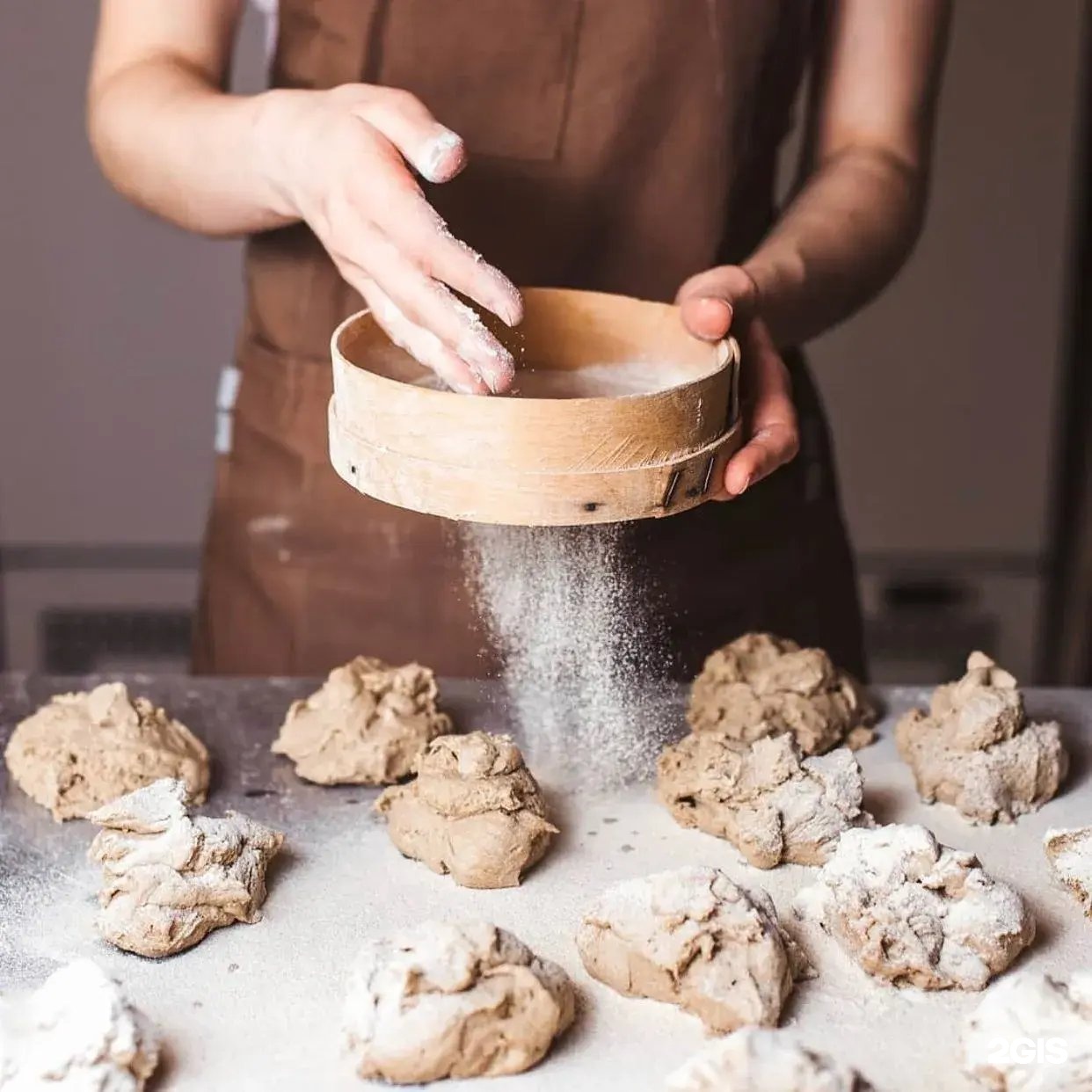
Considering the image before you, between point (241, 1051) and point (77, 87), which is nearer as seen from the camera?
point (241, 1051)

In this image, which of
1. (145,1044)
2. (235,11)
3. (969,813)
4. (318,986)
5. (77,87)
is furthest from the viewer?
(77,87)

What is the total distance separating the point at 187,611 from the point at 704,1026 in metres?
1.23

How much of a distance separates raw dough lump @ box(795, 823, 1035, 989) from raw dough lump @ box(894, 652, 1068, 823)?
6.8 inches

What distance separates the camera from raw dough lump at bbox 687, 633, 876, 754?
150 centimetres

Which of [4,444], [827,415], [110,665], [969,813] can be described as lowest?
[110,665]

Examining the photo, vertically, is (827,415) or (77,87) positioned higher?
(77,87)

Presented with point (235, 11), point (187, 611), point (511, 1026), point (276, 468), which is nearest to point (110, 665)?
point (187, 611)

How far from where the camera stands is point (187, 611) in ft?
6.95

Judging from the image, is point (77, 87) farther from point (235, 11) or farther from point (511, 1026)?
point (511, 1026)

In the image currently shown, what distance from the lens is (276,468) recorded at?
1.78m

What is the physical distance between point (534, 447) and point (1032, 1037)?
574 mm

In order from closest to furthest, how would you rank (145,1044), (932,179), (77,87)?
(145,1044) < (77,87) < (932,179)

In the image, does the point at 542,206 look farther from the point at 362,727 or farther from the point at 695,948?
the point at 695,948

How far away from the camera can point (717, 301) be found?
4.31 ft
